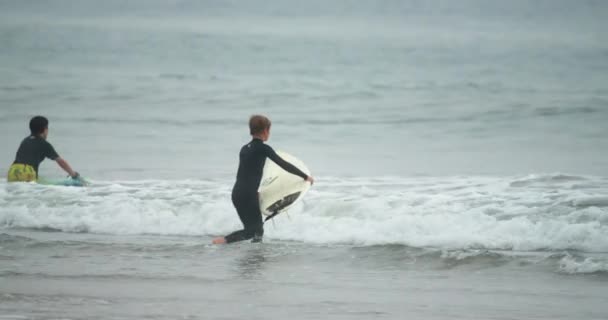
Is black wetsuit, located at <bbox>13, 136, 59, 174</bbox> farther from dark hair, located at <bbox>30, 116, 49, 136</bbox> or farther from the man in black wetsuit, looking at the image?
the man in black wetsuit

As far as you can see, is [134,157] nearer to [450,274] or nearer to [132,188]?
[132,188]

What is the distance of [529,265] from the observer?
7172 mm

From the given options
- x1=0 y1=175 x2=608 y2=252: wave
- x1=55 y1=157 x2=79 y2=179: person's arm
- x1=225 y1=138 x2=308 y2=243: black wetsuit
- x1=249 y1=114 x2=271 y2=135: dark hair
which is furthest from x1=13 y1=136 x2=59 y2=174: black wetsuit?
x1=249 y1=114 x2=271 y2=135: dark hair

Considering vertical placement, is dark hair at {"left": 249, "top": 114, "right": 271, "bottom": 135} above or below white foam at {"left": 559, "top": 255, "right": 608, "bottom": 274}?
above

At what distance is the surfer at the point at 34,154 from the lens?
10977 millimetres

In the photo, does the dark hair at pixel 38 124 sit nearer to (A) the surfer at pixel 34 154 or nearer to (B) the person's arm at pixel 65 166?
(A) the surfer at pixel 34 154

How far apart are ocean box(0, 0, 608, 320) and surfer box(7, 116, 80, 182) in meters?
0.20

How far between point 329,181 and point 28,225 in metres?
5.68

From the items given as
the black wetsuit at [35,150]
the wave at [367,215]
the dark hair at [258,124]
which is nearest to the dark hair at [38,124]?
the black wetsuit at [35,150]

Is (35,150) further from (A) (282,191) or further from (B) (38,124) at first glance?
(A) (282,191)

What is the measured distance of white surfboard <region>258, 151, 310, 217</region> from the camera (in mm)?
8617

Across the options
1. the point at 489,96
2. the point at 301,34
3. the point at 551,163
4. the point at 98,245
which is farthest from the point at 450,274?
the point at 301,34

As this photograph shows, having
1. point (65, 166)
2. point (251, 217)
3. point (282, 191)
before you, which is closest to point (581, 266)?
point (282, 191)

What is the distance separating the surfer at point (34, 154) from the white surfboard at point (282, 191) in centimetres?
334
